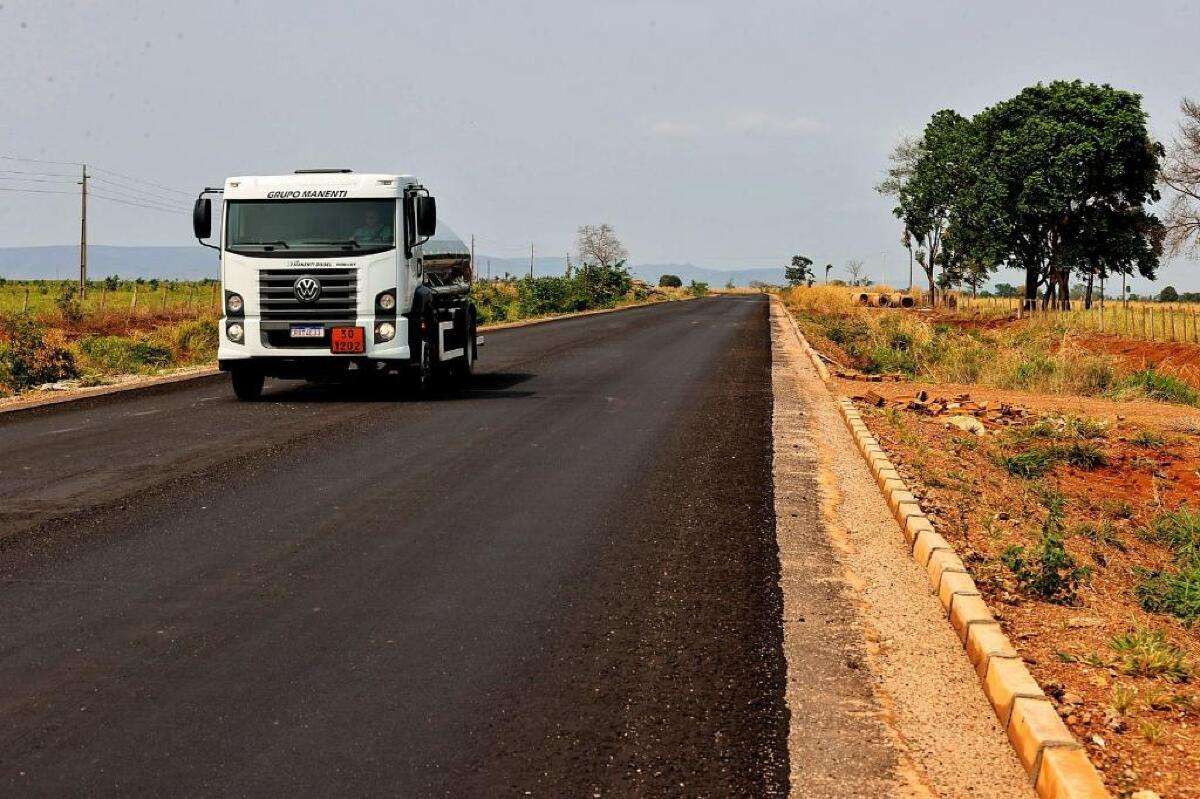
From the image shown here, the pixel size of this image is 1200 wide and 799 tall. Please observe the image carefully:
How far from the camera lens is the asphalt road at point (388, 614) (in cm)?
377

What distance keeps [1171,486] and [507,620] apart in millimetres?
7880

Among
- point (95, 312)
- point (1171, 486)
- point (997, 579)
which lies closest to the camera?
point (997, 579)

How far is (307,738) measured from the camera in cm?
391

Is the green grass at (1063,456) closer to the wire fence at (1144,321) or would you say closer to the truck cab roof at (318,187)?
the truck cab roof at (318,187)

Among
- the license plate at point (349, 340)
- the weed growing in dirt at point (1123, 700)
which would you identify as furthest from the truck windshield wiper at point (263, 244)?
the weed growing in dirt at point (1123, 700)

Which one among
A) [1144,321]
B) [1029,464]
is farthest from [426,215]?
[1144,321]

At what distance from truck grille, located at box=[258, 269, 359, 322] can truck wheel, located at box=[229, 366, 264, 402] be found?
85cm

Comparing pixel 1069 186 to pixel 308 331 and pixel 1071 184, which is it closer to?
pixel 1071 184

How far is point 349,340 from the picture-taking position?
14.0 m

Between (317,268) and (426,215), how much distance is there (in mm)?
1553

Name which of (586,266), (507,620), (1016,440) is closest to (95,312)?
(586,266)

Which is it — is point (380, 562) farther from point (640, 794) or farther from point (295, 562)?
point (640, 794)

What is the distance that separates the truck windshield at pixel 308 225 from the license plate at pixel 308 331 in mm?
988

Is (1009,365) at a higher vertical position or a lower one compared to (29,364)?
higher
